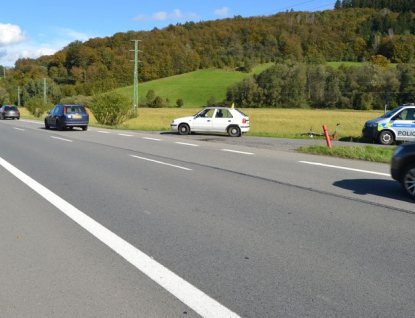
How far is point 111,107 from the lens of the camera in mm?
33312

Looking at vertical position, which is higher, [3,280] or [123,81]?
[123,81]

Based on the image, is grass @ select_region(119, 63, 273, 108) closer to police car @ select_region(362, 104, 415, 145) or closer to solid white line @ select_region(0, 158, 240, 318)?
police car @ select_region(362, 104, 415, 145)

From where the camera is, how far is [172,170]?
1093 centimetres

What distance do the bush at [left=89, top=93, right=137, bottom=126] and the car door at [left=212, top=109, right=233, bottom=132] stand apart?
11927 millimetres

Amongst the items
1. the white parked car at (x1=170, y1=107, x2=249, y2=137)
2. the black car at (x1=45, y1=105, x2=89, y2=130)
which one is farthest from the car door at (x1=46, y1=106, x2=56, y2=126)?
the white parked car at (x1=170, y1=107, x2=249, y2=137)

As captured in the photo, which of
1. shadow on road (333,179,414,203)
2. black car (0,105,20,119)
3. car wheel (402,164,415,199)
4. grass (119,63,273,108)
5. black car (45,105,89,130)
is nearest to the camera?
car wheel (402,164,415,199)

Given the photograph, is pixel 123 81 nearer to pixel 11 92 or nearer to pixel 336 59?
pixel 11 92

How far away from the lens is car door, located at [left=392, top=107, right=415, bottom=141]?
18562mm

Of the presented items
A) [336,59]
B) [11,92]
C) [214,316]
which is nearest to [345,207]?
[214,316]

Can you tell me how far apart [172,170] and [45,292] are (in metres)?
7.23

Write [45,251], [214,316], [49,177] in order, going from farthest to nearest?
A: [49,177], [45,251], [214,316]

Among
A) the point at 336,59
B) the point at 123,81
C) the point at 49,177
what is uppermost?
the point at 336,59

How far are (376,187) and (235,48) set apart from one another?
11300cm

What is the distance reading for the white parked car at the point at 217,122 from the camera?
23219 mm
